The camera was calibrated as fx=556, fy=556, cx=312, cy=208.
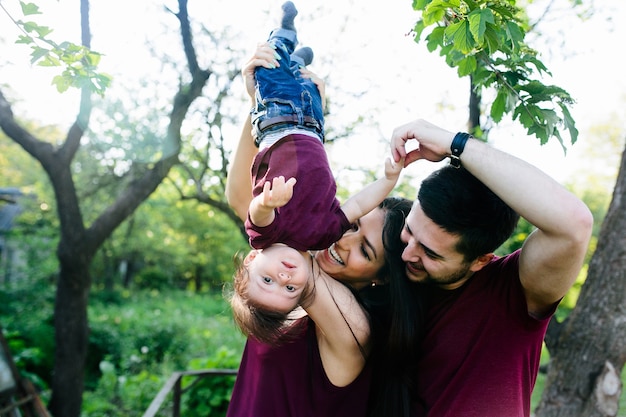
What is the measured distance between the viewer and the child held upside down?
1.97 meters

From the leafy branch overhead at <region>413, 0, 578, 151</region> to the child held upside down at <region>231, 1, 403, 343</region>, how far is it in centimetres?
44

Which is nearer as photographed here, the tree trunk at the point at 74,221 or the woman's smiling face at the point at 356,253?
the woman's smiling face at the point at 356,253

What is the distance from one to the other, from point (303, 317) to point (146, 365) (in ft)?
28.8

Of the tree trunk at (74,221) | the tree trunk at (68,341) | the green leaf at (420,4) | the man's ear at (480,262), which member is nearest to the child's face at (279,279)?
the man's ear at (480,262)

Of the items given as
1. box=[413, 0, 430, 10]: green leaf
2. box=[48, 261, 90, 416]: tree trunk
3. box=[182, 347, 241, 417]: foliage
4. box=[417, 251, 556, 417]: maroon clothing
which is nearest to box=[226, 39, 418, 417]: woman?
box=[417, 251, 556, 417]: maroon clothing

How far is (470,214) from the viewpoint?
6.37ft

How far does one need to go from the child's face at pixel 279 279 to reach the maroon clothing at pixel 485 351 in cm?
52

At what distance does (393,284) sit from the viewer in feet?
6.91

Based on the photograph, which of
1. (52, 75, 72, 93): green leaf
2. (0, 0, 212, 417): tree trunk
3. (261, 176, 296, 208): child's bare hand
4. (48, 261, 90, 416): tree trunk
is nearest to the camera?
(261, 176, 296, 208): child's bare hand

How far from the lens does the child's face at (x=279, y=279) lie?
1.96 metres

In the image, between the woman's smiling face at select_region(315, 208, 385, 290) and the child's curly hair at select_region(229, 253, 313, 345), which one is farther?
the woman's smiling face at select_region(315, 208, 385, 290)

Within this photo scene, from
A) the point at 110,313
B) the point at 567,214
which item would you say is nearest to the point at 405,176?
the point at 567,214

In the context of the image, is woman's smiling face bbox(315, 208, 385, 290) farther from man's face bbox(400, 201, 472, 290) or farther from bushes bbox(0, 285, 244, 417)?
bushes bbox(0, 285, 244, 417)

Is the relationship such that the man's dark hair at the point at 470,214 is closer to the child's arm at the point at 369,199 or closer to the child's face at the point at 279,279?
the child's arm at the point at 369,199
